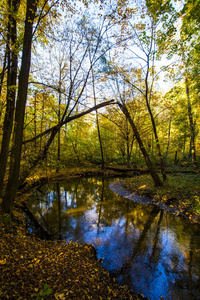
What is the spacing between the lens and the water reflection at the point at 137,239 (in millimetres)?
3477

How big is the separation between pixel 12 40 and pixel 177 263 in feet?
29.9

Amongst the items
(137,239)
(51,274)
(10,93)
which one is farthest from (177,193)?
(10,93)

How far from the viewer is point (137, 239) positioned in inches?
209

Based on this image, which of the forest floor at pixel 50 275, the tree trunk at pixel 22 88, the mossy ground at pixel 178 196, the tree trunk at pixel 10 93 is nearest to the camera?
the forest floor at pixel 50 275

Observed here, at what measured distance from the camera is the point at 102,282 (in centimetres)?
309

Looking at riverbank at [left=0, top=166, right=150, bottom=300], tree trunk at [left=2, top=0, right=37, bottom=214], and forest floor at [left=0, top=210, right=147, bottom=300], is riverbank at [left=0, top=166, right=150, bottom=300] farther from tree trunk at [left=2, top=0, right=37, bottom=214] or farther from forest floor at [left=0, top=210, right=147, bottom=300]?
tree trunk at [left=2, top=0, right=37, bottom=214]

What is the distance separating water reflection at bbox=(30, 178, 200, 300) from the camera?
11.4ft

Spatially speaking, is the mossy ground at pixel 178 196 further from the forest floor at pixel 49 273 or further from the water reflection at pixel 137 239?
the forest floor at pixel 49 273

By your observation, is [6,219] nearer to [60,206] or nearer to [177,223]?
[60,206]

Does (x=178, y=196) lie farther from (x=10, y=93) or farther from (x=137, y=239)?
(x=10, y=93)

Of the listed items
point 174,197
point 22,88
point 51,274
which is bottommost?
point 51,274

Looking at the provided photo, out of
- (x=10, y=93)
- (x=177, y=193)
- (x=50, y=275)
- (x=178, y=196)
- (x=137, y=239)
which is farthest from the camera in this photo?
(x=177, y=193)

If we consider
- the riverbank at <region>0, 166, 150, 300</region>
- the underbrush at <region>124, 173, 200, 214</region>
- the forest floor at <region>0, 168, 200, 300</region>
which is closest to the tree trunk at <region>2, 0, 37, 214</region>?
the forest floor at <region>0, 168, 200, 300</region>

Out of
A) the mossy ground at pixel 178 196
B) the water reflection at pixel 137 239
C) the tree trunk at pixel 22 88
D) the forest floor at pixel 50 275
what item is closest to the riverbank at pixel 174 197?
the mossy ground at pixel 178 196
